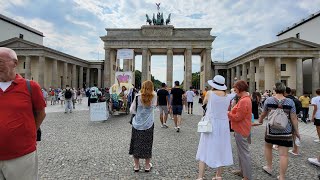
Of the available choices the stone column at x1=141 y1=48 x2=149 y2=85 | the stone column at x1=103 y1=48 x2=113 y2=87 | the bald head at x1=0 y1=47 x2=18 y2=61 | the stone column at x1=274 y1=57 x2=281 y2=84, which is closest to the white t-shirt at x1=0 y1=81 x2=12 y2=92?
the bald head at x1=0 y1=47 x2=18 y2=61

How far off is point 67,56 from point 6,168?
168 ft

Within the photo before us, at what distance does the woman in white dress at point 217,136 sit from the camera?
433cm

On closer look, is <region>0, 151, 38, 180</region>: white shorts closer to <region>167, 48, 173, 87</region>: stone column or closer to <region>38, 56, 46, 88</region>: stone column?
<region>38, 56, 46, 88</region>: stone column

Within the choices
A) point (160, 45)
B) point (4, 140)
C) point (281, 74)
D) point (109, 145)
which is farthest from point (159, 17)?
point (4, 140)

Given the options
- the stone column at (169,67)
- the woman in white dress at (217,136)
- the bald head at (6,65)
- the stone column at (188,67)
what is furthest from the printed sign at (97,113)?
the stone column at (188,67)

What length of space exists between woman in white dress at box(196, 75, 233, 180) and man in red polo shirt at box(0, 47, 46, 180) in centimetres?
292

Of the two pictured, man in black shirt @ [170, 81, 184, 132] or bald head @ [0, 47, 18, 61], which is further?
man in black shirt @ [170, 81, 184, 132]

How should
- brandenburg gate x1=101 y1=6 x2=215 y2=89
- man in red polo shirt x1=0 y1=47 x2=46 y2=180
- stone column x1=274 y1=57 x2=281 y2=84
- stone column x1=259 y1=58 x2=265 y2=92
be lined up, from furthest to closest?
brandenburg gate x1=101 y1=6 x2=215 y2=89 → stone column x1=274 y1=57 x2=281 y2=84 → stone column x1=259 y1=58 x2=265 y2=92 → man in red polo shirt x1=0 y1=47 x2=46 y2=180

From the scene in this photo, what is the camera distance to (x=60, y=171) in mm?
5168

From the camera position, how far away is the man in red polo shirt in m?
2.39

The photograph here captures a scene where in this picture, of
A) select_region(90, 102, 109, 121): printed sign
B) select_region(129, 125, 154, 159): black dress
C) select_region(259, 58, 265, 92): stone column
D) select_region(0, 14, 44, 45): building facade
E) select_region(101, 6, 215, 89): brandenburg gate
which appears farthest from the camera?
select_region(0, 14, 44, 45): building facade

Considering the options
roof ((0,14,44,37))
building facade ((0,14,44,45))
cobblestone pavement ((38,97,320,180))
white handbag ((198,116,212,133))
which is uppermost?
roof ((0,14,44,37))

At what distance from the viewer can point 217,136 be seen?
4348mm

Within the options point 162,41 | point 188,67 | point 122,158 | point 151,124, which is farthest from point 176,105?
point 188,67
